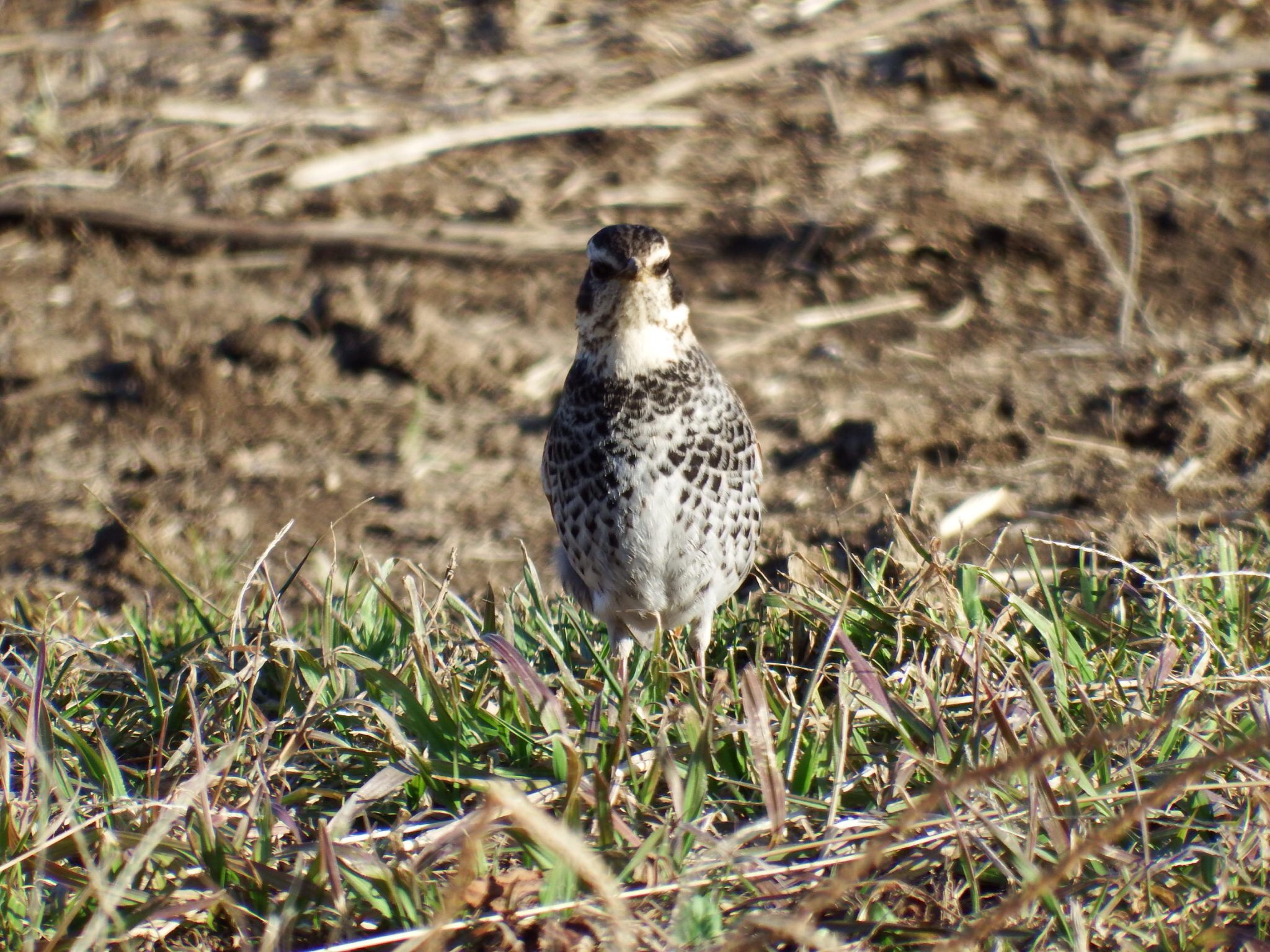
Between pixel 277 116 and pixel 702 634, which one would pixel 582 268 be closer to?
pixel 277 116

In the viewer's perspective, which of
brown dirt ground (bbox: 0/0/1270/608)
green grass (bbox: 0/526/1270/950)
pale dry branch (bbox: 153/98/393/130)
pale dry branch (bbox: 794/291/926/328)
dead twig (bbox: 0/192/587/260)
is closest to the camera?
green grass (bbox: 0/526/1270/950)

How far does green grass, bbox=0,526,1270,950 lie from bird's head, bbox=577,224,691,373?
2.75 ft

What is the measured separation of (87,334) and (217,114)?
1.73m

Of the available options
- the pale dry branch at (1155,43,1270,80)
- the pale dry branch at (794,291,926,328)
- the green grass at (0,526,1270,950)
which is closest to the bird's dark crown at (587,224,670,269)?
the green grass at (0,526,1270,950)

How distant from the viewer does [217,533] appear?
5.66 metres

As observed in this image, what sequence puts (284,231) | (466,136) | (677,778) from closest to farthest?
1. (677,778)
2. (284,231)
3. (466,136)

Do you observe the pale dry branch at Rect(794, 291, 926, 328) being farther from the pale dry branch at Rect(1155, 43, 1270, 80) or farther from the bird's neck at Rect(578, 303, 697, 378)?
the bird's neck at Rect(578, 303, 697, 378)

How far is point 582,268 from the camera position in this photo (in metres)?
7.23

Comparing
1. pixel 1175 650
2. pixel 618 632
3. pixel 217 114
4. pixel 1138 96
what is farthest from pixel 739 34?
pixel 1175 650

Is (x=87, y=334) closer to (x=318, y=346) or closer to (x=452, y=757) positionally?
(x=318, y=346)

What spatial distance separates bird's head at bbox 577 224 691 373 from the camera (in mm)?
4129

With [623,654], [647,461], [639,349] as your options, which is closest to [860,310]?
[639,349]

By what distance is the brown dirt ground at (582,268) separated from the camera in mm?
5680

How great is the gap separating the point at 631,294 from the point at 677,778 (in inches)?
62.3
